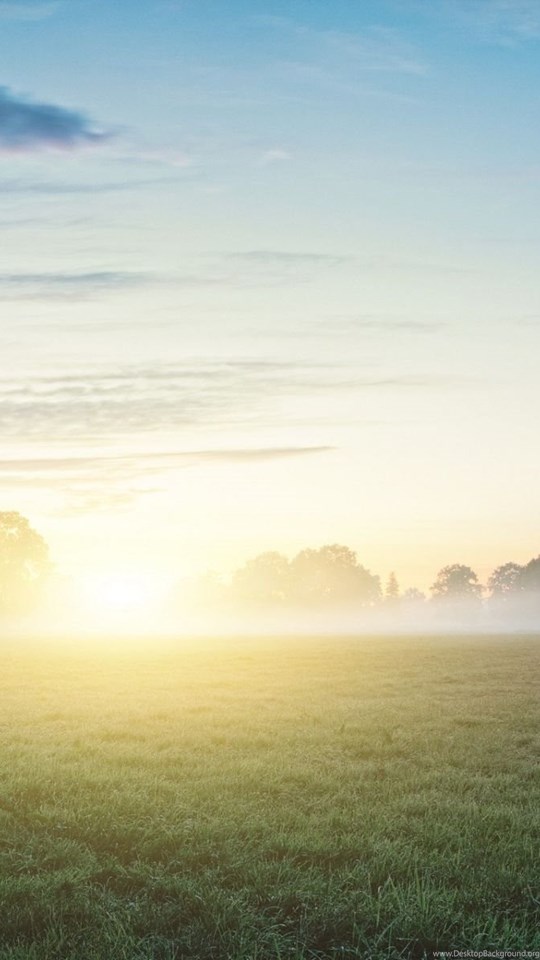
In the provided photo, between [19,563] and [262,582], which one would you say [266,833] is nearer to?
[19,563]

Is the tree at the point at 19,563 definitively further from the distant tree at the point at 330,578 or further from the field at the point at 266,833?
the field at the point at 266,833

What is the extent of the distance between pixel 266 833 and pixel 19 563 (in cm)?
11494

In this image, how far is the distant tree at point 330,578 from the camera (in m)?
180

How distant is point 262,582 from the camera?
17800cm

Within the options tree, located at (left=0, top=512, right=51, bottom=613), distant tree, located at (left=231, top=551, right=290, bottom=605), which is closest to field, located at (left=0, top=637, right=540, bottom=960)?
tree, located at (left=0, top=512, right=51, bottom=613)

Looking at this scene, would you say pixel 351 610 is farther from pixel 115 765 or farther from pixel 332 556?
pixel 115 765

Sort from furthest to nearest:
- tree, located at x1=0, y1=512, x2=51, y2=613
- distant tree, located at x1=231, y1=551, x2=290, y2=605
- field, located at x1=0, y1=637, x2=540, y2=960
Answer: distant tree, located at x1=231, y1=551, x2=290, y2=605 < tree, located at x1=0, y1=512, x2=51, y2=613 < field, located at x1=0, y1=637, x2=540, y2=960

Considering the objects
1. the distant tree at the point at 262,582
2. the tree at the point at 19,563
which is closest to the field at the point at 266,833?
the tree at the point at 19,563

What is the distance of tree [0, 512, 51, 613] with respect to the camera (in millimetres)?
117363

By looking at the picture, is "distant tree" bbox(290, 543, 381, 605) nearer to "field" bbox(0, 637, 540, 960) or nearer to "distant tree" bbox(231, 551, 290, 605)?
"distant tree" bbox(231, 551, 290, 605)

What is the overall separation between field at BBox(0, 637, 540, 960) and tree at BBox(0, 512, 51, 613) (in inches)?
3997

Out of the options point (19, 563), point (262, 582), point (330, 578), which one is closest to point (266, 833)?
point (19, 563)

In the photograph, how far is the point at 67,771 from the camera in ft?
42.2

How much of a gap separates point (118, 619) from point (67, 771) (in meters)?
153
